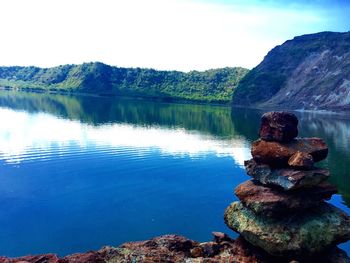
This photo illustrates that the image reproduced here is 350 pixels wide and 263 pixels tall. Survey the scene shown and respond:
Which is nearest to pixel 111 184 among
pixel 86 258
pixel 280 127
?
pixel 86 258

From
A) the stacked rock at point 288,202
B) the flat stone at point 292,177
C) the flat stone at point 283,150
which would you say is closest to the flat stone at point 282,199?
the stacked rock at point 288,202

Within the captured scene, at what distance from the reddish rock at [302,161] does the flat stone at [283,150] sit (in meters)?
0.80

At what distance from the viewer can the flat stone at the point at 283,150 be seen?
2733 cm

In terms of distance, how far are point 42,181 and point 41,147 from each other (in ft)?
81.3

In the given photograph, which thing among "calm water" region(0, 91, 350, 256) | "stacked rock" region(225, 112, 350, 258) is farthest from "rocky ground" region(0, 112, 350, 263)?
"calm water" region(0, 91, 350, 256)

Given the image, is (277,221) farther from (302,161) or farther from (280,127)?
(280,127)

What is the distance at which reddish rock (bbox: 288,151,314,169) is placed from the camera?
25.8 metres

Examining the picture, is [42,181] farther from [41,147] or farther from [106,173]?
[41,147]

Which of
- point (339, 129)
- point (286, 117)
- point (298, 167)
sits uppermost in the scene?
point (286, 117)

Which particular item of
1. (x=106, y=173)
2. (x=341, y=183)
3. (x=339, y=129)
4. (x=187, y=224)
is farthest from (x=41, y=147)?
(x=339, y=129)

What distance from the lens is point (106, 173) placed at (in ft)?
201

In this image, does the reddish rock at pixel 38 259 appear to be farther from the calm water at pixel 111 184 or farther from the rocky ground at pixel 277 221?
the calm water at pixel 111 184

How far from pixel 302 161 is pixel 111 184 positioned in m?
35.9

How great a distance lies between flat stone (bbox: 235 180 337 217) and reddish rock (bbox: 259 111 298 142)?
4.11 meters
